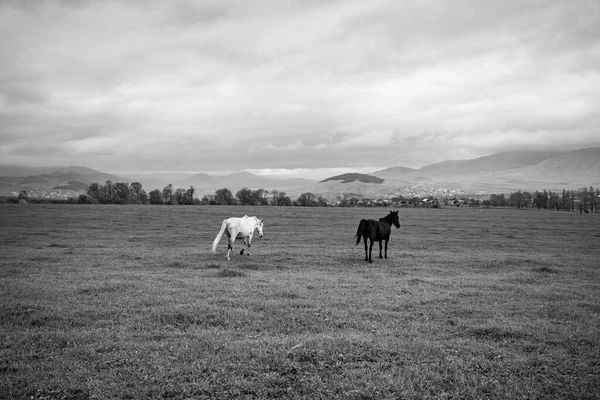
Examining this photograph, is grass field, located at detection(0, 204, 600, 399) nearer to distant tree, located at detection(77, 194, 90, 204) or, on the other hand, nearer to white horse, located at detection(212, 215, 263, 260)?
white horse, located at detection(212, 215, 263, 260)

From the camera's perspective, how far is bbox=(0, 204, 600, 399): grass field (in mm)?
7309

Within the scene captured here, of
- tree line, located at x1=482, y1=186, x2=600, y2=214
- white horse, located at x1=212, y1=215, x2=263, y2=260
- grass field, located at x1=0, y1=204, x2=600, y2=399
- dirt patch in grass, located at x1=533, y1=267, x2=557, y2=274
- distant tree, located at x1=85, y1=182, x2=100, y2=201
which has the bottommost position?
dirt patch in grass, located at x1=533, y1=267, x2=557, y2=274

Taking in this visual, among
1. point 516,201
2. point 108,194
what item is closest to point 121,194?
point 108,194

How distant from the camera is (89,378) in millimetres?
7289

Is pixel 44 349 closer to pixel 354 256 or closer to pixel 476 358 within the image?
pixel 476 358

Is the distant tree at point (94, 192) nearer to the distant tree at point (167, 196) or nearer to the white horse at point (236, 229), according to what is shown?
the distant tree at point (167, 196)

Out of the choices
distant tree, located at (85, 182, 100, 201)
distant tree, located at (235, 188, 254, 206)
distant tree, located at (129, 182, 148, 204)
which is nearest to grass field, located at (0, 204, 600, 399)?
distant tree, located at (85, 182, 100, 201)

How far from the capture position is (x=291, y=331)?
10383 millimetres

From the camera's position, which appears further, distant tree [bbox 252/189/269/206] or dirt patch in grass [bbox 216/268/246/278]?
distant tree [bbox 252/189/269/206]

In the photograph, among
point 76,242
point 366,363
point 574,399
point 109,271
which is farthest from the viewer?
Result: point 76,242

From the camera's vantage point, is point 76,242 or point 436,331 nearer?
point 436,331

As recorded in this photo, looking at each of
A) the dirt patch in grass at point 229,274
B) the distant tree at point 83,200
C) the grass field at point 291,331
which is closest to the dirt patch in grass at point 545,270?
the grass field at point 291,331

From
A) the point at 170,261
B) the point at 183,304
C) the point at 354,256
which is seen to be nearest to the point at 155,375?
the point at 183,304

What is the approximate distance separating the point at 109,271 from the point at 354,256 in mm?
14605
